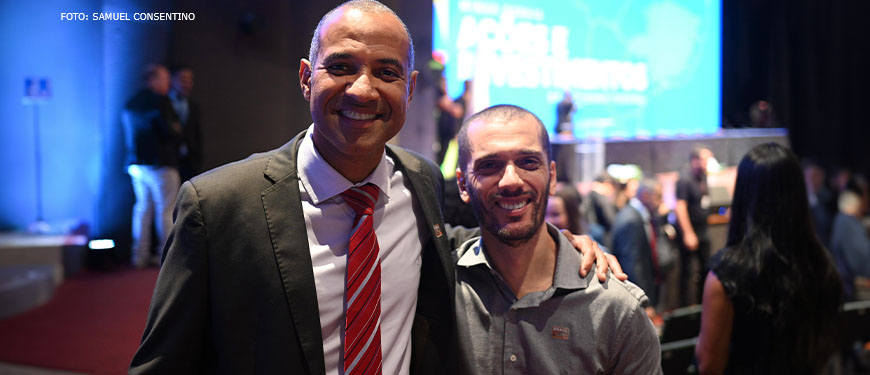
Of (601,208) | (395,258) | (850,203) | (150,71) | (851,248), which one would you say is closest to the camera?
(395,258)

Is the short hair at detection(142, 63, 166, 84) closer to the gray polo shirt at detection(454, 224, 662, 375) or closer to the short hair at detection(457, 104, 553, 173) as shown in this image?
the short hair at detection(457, 104, 553, 173)

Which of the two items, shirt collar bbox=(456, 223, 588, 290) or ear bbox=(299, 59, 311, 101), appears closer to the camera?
ear bbox=(299, 59, 311, 101)

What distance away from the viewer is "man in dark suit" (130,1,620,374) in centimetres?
146

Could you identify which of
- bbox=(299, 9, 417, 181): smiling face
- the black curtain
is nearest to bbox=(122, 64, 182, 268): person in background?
bbox=(299, 9, 417, 181): smiling face

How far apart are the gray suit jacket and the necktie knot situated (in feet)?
0.42

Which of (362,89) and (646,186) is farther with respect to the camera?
(646,186)

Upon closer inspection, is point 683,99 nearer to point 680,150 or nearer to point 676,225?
point 680,150

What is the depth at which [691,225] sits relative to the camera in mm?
6961

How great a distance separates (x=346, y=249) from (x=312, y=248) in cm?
8

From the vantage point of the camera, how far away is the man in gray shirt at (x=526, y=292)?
70.7 inches

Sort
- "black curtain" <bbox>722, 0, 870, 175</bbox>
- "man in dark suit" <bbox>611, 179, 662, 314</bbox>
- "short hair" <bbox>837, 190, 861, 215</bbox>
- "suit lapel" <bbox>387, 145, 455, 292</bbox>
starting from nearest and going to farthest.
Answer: "suit lapel" <bbox>387, 145, 455, 292</bbox>
"man in dark suit" <bbox>611, 179, 662, 314</bbox>
"short hair" <bbox>837, 190, 861, 215</bbox>
"black curtain" <bbox>722, 0, 870, 175</bbox>

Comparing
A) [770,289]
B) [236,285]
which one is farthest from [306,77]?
[770,289]

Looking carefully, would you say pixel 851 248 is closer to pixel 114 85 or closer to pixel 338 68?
pixel 338 68

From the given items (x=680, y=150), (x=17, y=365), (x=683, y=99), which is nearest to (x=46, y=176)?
(x=17, y=365)
